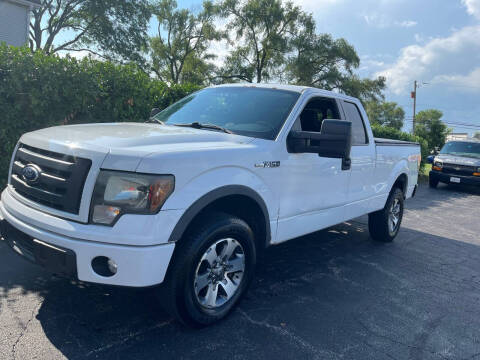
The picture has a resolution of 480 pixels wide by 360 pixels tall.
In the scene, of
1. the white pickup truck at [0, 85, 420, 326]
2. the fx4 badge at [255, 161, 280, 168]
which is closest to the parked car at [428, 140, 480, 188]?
the white pickup truck at [0, 85, 420, 326]

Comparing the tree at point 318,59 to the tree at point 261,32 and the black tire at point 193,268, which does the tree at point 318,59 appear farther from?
the black tire at point 193,268

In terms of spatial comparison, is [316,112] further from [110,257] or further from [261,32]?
[261,32]

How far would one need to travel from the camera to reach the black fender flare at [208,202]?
8.91 ft

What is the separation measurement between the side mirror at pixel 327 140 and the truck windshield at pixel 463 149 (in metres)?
12.8

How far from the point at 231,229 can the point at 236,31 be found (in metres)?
33.2

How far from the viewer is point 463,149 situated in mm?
14789

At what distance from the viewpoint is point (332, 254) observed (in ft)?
17.5

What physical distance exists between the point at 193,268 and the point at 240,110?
1786mm

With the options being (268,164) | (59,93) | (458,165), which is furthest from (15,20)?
(458,165)

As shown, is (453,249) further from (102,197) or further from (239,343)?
(102,197)

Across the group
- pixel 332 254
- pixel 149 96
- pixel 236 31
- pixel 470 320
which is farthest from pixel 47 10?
pixel 470 320

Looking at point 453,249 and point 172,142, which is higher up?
point 172,142

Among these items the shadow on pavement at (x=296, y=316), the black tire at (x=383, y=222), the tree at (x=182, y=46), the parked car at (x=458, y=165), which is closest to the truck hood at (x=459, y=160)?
the parked car at (x=458, y=165)

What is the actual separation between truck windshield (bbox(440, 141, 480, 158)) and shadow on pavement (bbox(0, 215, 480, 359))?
10.8 metres
